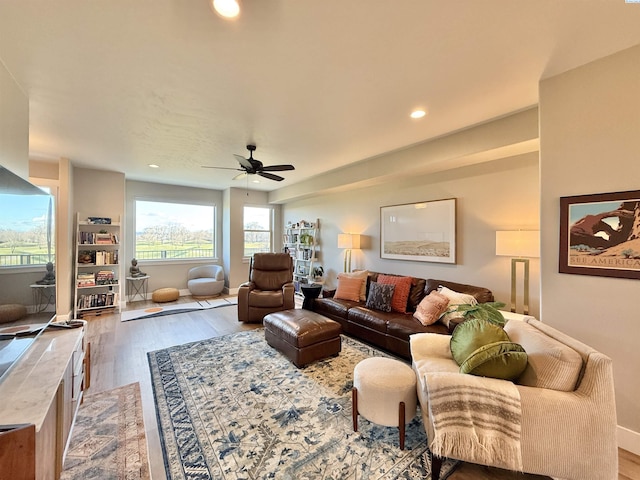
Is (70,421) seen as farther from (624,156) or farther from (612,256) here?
A: (624,156)

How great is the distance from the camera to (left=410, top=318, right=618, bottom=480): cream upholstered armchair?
1.26 metres

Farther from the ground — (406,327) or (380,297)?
(380,297)

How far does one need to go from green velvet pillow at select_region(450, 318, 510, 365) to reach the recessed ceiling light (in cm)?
241

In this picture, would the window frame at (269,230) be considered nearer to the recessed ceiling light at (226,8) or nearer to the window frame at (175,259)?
the window frame at (175,259)

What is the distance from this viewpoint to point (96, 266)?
4.90 meters

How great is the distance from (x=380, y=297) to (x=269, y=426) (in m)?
2.11

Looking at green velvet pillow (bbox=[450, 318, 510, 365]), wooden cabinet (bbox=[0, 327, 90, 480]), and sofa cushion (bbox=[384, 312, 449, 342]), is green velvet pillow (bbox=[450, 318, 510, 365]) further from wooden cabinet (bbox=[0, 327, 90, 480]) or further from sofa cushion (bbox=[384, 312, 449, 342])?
wooden cabinet (bbox=[0, 327, 90, 480])

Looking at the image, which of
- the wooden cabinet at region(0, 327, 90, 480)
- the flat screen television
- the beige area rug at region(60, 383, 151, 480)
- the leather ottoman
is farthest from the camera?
the leather ottoman

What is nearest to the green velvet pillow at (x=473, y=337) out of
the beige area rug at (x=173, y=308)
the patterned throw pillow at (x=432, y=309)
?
the patterned throw pillow at (x=432, y=309)

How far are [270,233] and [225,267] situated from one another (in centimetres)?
150

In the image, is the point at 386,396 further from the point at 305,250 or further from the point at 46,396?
the point at 305,250

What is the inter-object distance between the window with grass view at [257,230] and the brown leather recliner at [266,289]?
2.19 m

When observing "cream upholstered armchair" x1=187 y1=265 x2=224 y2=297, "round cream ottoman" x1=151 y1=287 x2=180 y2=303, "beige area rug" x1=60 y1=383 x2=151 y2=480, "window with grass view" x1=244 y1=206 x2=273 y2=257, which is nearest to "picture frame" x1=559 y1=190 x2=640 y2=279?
"beige area rug" x1=60 y1=383 x2=151 y2=480

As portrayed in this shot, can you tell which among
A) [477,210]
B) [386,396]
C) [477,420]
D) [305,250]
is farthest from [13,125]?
[305,250]
